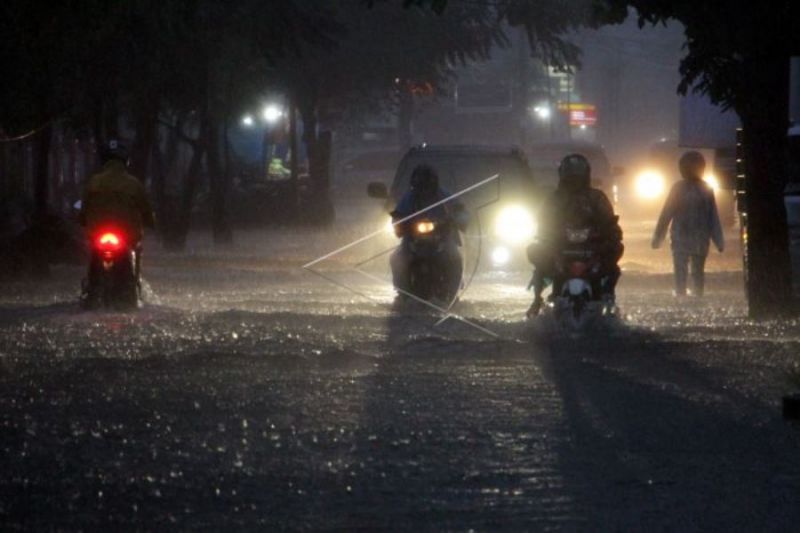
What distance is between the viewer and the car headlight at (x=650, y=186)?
50.7 metres

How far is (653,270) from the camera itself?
28672 mm

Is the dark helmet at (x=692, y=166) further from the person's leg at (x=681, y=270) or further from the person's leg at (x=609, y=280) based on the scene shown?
the person's leg at (x=609, y=280)

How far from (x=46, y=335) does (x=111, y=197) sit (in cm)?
227

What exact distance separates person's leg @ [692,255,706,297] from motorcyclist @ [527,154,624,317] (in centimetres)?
534

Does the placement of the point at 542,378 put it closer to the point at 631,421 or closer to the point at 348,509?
the point at 631,421

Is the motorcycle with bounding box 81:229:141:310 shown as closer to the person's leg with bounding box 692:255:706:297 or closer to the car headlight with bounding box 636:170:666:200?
the person's leg with bounding box 692:255:706:297

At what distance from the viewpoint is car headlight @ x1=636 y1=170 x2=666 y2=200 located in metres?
50.7

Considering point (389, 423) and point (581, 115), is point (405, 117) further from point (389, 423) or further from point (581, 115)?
point (389, 423)

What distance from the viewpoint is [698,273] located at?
67.5ft

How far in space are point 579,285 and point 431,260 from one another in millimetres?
3487

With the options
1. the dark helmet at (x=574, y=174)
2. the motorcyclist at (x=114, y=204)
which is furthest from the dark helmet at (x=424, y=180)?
the dark helmet at (x=574, y=174)

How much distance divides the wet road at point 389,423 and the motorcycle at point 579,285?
234 mm

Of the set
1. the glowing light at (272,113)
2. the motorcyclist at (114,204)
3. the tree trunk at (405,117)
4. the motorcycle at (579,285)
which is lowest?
the motorcycle at (579,285)

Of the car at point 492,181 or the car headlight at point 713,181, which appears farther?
the car headlight at point 713,181
